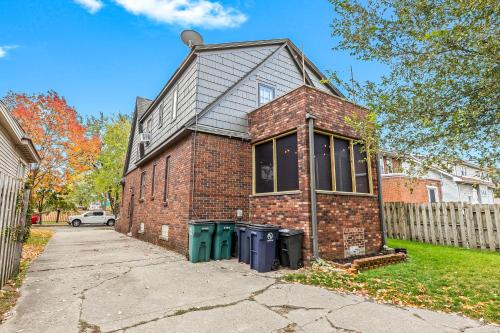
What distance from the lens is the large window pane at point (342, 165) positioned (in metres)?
7.59

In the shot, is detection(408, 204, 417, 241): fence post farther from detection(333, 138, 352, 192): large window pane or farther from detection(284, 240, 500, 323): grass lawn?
detection(333, 138, 352, 192): large window pane

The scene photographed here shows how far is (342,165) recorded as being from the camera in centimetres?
780

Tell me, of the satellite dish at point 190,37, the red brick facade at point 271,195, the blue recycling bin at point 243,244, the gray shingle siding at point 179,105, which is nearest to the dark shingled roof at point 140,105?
the gray shingle siding at point 179,105

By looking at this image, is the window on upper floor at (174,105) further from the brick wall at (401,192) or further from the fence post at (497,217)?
the brick wall at (401,192)

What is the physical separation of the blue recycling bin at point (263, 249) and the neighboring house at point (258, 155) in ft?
2.75

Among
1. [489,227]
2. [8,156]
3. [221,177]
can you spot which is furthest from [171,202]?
[489,227]

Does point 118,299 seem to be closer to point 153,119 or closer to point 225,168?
point 225,168

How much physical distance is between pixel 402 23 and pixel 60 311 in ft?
24.4

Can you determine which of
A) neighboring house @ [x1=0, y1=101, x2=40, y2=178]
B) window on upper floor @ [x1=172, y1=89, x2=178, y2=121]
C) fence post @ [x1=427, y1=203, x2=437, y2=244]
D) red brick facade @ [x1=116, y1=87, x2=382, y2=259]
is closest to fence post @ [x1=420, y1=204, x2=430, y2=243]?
fence post @ [x1=427, y1=203, x2=437, y2=244]

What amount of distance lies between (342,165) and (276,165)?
6.64 feet

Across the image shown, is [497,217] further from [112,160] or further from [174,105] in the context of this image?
[112,160]

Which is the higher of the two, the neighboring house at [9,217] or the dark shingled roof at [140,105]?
the dark shingled roof at [140,105]

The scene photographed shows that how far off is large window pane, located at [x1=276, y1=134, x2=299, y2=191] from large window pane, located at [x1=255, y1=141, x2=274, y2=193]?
1.28ft

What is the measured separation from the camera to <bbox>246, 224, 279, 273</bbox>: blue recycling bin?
6125 millimetres
